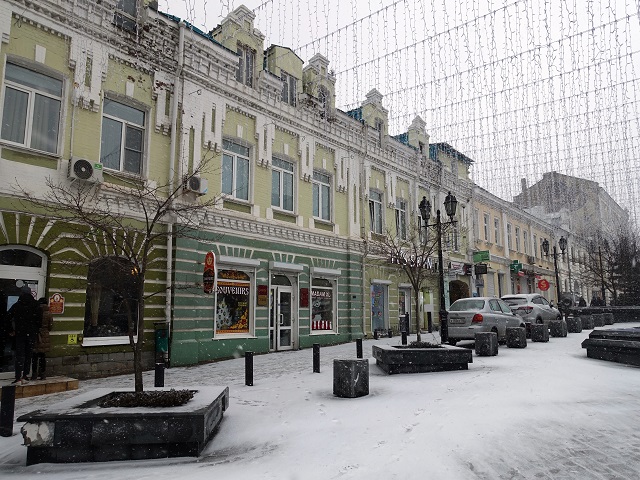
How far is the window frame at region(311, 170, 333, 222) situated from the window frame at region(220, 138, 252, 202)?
3.11m

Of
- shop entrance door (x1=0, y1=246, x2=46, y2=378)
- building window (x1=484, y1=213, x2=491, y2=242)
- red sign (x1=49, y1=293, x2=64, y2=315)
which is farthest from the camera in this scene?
building window (x1=484, y1=213, x2=491, y2=242)

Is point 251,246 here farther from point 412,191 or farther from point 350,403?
point 412,191

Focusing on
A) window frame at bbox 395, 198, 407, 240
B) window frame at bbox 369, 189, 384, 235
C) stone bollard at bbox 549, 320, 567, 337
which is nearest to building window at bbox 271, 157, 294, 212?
window frame at bbox 369, 189, 384, 235

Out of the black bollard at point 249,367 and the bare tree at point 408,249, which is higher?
the bare tree at point 408,249

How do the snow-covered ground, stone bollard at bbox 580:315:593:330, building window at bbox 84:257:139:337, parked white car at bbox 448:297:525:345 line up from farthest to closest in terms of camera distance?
1. stone bollard at bbox 580:315:593:330
2. parked white car at bbox 448:297:525:345
3. building window at bbox 84:257:139:337
4. the snow-covered ground

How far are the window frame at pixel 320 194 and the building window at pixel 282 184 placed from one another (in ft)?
3.67

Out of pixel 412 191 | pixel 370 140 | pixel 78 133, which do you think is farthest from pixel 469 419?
pixel 412 191

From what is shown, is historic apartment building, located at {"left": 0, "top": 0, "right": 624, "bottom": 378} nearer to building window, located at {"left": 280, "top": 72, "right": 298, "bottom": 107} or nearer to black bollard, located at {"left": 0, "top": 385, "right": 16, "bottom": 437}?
building window, located at {"left": 280, "top": 72, "right": 298, "bottom": 107}

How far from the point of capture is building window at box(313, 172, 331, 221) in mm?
17266

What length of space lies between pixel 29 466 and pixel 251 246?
987 centimetres

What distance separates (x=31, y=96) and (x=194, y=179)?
412cm

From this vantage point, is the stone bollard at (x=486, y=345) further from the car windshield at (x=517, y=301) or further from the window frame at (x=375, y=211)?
the window frame at (x=375, y=211)

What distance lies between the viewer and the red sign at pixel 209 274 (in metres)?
12.4

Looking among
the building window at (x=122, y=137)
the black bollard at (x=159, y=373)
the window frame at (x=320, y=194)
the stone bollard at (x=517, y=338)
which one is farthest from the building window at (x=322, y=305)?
the black bollard at (x=159, y=373)
